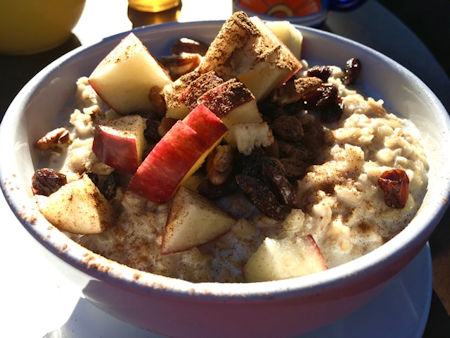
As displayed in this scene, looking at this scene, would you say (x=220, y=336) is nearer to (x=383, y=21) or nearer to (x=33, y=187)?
(x=33, y=187)

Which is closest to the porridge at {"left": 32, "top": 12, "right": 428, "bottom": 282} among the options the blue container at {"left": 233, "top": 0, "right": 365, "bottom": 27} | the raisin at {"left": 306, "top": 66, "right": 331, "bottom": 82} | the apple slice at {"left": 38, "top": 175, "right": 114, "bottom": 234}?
the apple slice at {"left": 38, "top": 175, "right": 114, "bottom": 234}

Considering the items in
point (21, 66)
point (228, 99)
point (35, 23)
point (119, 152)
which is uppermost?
point (228, 99)

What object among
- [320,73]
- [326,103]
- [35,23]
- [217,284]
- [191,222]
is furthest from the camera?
[35,23]

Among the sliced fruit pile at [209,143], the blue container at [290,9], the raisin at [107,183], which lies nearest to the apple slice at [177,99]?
the sliced fruit pile at [209,143]

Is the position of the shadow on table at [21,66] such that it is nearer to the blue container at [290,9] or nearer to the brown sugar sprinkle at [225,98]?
the blue container at [290,9]

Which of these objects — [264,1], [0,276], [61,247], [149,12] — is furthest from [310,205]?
[149,12]

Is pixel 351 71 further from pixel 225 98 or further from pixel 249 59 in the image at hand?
pixel 225 98

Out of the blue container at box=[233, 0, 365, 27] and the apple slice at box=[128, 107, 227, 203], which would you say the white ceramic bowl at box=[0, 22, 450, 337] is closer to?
the apple slice at box=[128, 107, 227, 203]

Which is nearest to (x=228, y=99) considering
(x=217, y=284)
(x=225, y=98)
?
(x=225, y=98)
